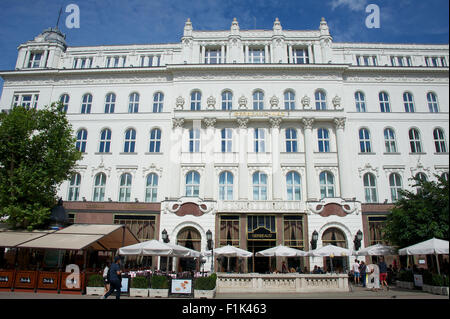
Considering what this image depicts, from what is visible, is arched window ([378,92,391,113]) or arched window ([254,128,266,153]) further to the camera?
arched window ([378,92,391,113])

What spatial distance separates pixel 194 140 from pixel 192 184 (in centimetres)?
482

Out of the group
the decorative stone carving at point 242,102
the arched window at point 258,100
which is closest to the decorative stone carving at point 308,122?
the arched window at point 258,100

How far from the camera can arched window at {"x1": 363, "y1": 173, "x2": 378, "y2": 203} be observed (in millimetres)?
31984

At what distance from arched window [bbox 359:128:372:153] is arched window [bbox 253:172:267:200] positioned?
36.5ft

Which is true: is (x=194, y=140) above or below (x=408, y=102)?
below

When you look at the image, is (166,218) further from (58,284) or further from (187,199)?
(58,284)

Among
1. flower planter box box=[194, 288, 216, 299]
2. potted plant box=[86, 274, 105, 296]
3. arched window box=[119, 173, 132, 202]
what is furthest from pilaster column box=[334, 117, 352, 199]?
potted plant box=[86, 274, 105, 296]

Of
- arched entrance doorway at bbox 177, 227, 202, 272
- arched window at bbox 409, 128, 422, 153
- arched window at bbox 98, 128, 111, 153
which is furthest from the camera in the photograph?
arched window at bbox 98, 128, 111, 153

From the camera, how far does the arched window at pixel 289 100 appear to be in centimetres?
3469

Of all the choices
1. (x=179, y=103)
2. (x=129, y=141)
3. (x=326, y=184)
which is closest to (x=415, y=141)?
(x=326, y=184)

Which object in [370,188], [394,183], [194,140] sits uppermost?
[194,140]

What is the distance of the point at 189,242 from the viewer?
98.6 ft

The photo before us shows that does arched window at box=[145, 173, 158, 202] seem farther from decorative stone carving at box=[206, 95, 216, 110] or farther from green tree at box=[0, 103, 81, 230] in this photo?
decorative stone carving at box=[206, 95, 216, 110]

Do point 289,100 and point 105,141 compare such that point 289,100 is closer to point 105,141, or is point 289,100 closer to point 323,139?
point 323,139
